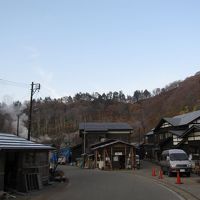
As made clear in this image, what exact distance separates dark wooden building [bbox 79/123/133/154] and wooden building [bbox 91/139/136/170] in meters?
13.3

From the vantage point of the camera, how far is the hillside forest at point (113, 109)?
116812mm

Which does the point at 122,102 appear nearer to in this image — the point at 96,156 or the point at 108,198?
the point at 96,156

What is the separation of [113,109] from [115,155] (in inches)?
3456

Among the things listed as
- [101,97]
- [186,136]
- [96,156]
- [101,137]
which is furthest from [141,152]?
[101,97]

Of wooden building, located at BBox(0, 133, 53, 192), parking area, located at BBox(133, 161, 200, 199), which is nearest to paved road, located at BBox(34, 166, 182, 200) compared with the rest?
parking area, located at BBox(133, 161, 200, 199)

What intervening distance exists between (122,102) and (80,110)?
69.2 feet

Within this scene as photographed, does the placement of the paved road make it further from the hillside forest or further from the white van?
the hillside forest

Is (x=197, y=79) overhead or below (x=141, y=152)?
overhead

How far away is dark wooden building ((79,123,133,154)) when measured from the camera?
219ft

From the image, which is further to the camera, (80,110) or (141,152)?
(80,110)

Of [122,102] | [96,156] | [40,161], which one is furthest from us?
[122,102]

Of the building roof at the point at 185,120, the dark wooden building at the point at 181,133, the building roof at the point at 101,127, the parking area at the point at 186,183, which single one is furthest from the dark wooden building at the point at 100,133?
the parking area at the point at 186,183

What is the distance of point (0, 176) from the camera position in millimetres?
17234

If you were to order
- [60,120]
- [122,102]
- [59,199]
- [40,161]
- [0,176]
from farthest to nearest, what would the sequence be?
[122,102] → [60,120] → [40,161] → [0,176] → [59,199]
